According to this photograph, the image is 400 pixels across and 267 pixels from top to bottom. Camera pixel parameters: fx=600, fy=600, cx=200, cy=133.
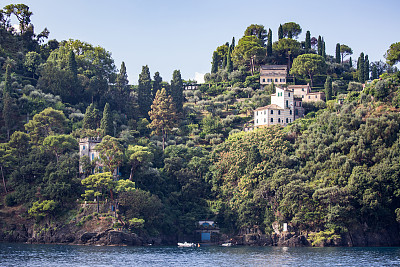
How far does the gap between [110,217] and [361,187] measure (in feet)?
123

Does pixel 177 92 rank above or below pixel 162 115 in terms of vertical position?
above

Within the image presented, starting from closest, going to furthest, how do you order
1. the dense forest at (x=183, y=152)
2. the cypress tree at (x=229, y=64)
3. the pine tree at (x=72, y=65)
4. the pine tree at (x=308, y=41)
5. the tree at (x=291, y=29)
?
the dense forest at (x=183, y=152) < the pine tree at (x=72, y=65) < the cypress tree at (x=229, y=64) < the pine tree at (x=308, y=41) < the tree at (x=291, y=29)

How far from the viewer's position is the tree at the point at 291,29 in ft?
529

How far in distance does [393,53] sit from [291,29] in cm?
4811

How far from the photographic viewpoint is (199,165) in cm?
10550

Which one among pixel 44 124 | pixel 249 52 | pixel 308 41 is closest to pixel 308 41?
pixel 308 41

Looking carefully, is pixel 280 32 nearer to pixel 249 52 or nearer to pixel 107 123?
pixel 249 52

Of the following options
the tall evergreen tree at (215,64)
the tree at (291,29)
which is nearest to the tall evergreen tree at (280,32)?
the tree at (291,29)

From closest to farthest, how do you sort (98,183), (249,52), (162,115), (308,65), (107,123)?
1. (98,183)
2. (107,123)
3. (162,115)
4. (308,65)
5. (249,52)

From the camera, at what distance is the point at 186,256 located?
246ft

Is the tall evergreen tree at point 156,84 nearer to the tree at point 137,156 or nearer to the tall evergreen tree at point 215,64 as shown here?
the tall evergreen tree at point 215,64

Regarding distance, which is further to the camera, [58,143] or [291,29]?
[291,29]

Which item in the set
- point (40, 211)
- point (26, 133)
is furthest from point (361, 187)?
point (26, 133)

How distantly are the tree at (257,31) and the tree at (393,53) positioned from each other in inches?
1851
